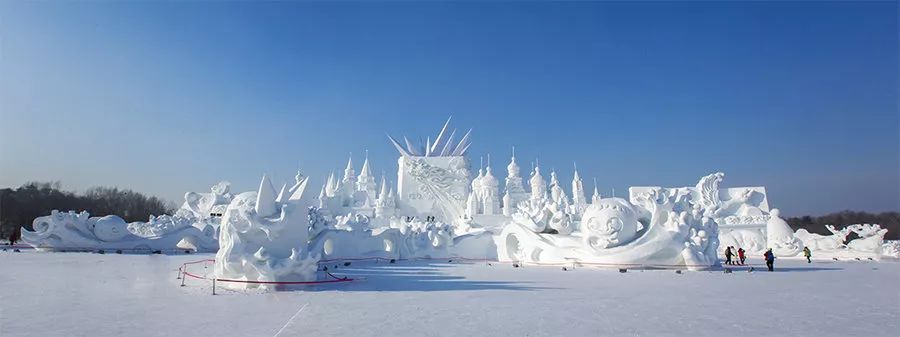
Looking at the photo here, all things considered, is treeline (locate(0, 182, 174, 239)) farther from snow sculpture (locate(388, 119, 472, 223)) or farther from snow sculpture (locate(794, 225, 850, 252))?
snow sculpture (locate(794, 225, 850, 252))

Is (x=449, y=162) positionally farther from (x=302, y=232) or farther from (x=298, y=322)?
(x=298, y=322)

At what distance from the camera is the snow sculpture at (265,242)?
9203mm

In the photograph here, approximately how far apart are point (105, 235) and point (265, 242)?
52.8 ft

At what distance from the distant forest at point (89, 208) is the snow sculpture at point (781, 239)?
1620 cm

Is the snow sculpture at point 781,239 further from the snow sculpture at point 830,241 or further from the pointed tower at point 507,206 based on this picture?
the pointed tower at point 507,206

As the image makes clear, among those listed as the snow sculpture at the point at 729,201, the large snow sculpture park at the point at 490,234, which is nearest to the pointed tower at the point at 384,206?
the large snow sculpture park at the point at 490,234

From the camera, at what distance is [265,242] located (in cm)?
974

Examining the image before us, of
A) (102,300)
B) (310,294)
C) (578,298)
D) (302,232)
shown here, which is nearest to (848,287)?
(578,298)

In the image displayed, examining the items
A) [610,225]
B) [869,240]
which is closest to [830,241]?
[869,240]

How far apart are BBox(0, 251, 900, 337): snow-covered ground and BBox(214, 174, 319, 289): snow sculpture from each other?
578 mm

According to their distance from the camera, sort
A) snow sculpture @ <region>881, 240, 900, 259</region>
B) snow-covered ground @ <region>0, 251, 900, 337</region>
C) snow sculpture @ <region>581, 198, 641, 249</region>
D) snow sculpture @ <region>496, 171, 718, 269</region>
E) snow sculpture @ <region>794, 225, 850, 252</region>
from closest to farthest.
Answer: snow-covered ground @ <region>0, 251, 900, 337</region> → snow sculpture @ <region>496, 171, 718, 269</region> → snow sculpture @ <region>581, 198, 641, 249</region> → snow sculpture @ <region>881, 240, 900, 259</region> → snow sculpture @ <region>794, 225, 850, 252</region>

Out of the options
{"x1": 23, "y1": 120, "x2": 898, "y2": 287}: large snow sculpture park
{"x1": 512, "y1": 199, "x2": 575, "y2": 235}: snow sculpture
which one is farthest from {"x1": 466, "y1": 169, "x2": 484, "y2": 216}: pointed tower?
{"x1": 512, "y1": 199, "x2": 575, "y2": 235}: snow sculpture

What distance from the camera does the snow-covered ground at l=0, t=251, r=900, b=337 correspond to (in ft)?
18.3

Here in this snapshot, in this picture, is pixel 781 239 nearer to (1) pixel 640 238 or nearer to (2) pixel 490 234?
(1) pixel 640 238
